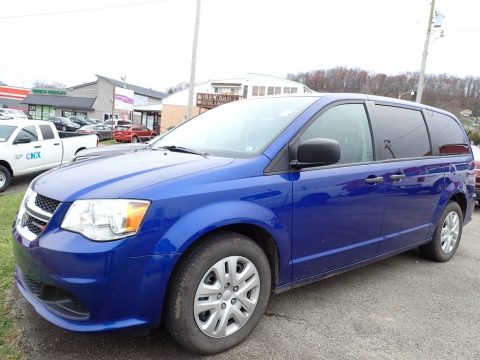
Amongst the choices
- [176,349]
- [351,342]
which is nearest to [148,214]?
[176,349]

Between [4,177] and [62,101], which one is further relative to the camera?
[62,101]

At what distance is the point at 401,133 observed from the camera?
393 cm

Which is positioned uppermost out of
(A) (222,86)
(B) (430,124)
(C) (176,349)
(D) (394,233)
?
(A) (222,86)

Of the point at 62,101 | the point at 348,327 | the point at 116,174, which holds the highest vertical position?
the point at 62,101

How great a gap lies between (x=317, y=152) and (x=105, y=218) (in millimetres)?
1462

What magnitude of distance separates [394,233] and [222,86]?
44562 millimetres

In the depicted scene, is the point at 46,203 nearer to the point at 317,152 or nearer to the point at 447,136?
the point at 317,152

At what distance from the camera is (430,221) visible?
4.31 meters

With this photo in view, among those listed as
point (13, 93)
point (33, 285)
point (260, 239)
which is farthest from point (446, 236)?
point (13, 93)

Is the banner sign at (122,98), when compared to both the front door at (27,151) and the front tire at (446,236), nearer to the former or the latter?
the front door at (27,151)

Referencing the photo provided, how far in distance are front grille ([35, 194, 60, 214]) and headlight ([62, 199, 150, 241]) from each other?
0.51ft

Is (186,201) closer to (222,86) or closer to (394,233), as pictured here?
(394,233)

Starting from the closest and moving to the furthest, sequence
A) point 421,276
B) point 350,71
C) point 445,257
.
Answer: point 421,276, point 445,257, point 350,71

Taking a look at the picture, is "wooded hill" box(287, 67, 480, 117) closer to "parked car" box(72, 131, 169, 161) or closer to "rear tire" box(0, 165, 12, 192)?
"rear tire" box(0, 165, 12, 192)
